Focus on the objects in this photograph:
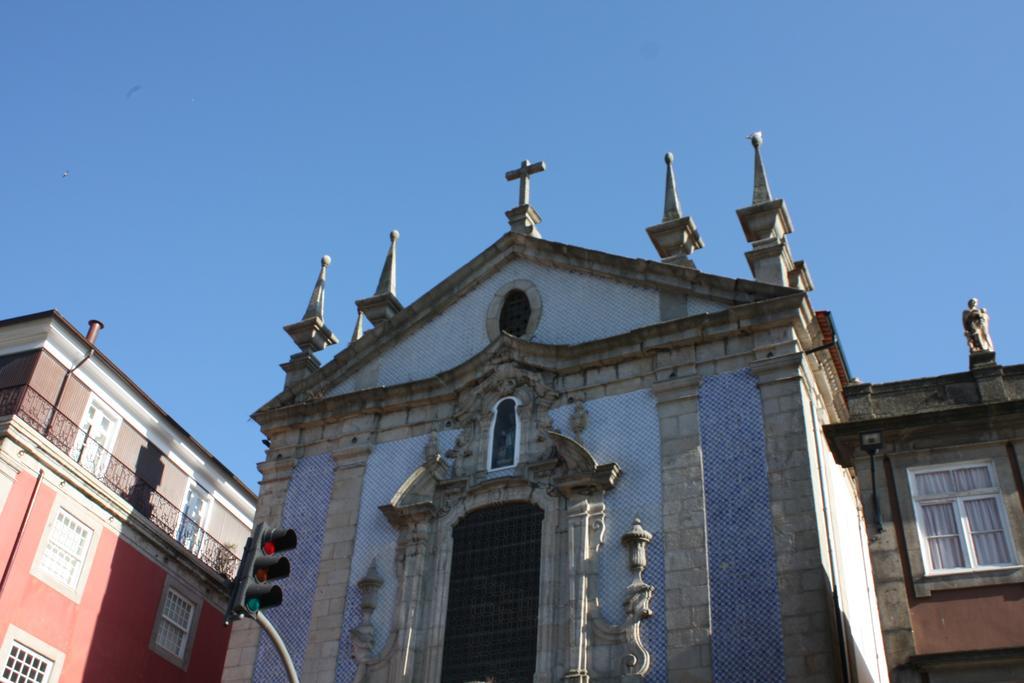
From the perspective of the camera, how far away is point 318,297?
75.2ft

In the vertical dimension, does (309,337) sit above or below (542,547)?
above

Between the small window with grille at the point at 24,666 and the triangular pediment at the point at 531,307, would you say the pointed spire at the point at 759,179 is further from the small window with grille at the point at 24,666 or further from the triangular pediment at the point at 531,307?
the small window with grille at the point at 24,666

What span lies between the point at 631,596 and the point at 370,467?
5.70m

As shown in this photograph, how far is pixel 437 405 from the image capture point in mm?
20016

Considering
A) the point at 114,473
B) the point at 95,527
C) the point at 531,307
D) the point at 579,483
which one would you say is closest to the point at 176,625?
the point at 95,527

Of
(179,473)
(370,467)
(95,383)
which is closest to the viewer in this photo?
(370,467)

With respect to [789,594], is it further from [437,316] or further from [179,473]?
[179,473]

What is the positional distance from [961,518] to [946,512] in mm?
194

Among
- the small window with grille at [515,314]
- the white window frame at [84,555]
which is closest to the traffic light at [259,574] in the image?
the small window with grille at [515,314]

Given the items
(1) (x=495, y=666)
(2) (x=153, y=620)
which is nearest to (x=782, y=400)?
(1) (x=495, y=666)

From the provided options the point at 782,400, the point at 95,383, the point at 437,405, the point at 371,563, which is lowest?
the point at 371,563

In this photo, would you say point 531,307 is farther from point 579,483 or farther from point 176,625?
point 176,625

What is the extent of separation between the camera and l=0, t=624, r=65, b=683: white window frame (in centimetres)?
1925

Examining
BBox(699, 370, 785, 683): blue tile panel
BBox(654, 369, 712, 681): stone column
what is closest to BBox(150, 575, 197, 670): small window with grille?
BBox(654, 369, 712, 681): stone column
